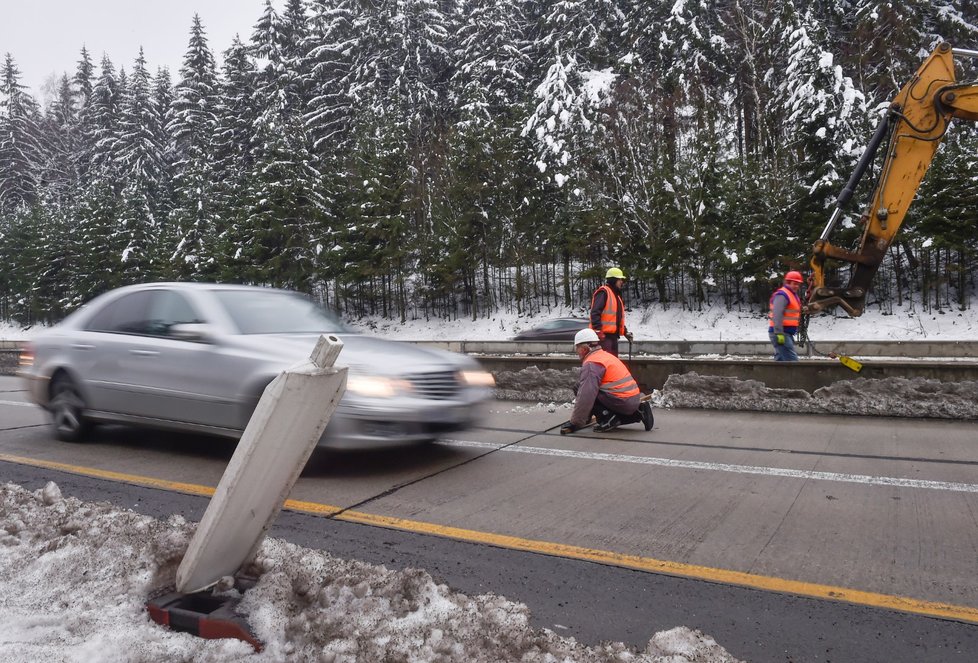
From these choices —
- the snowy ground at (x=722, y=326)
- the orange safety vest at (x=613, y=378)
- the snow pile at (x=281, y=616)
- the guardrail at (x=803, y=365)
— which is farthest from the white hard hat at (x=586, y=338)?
the snowy ground at (x=722, y=326)

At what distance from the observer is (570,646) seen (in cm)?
267

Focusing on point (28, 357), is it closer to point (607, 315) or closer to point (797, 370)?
point (607, 315)

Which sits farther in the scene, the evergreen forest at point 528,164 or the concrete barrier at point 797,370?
the evergreen forest at point 528,164

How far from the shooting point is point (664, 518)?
447cm

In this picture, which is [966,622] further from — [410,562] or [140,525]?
[140,525]

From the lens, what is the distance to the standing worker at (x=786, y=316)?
34.4ft

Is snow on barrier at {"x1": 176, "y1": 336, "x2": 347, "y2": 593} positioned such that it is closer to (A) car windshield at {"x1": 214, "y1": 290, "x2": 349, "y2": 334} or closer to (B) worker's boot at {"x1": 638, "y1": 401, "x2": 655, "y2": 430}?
(A) car windshield at {"x1": 214, "y1": 290, "x2": 349, "y2": 334}

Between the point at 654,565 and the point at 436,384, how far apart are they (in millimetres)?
2651

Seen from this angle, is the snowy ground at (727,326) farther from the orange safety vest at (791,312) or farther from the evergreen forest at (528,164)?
the orange safety vest at (791,312)

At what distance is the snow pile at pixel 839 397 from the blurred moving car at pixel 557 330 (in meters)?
11.5

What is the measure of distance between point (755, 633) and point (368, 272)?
1239 inches

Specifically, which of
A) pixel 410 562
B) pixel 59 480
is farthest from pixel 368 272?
pixel 410 562

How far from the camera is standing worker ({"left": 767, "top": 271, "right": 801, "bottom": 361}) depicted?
1050 cm

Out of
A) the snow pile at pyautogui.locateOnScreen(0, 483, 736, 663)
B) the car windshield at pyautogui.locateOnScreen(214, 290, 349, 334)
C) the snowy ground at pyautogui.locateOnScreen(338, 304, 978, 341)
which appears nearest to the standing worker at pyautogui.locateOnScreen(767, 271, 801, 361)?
the car windshield at pyautogui.locateOnScreen(214, 290, 349, 334)
